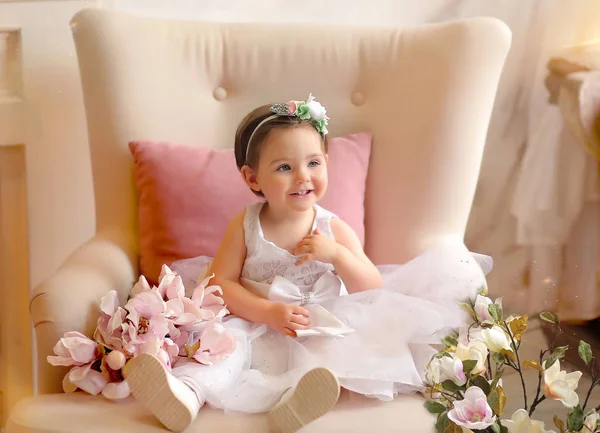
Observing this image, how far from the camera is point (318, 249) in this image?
1.19 metres

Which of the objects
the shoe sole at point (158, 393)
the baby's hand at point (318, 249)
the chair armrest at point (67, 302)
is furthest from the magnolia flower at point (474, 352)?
the chair armrest at point (67, 302)

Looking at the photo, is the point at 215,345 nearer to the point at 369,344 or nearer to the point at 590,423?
the point at 369,344

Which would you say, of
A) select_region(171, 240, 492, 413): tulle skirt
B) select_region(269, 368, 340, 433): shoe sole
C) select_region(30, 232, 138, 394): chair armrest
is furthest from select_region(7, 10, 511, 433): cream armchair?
select_region(269, 368, 340, 433): shoe sole

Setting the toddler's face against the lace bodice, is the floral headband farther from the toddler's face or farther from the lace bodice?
the lace bodice

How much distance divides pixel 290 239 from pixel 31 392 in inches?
36.5

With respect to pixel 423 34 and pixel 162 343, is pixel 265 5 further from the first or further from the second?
pixel 162 343

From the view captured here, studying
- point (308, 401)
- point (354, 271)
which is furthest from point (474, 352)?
point (354, 271)

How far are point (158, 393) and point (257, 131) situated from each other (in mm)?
494

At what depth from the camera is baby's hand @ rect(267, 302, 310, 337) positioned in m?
1.12

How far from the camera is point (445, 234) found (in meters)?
1.39

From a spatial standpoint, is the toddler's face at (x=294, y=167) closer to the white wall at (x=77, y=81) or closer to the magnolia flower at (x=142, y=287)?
the magnolia flower at (x=142, y=287)

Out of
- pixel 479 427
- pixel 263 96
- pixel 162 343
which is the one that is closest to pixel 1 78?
pixel 263 96

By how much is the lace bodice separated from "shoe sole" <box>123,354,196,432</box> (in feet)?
1.17

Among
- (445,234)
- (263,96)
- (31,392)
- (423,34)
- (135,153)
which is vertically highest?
(423,34)
